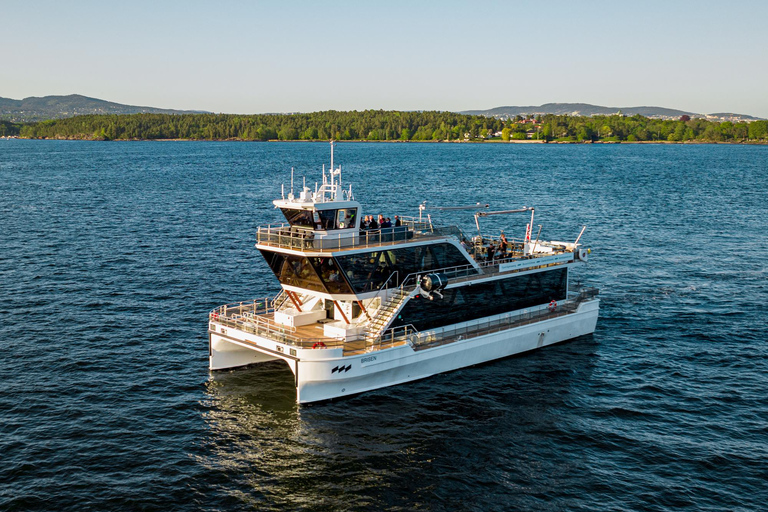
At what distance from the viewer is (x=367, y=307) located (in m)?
32.9

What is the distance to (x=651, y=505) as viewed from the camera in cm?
2278

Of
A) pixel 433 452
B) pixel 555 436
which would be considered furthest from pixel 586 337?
pixel 433 452

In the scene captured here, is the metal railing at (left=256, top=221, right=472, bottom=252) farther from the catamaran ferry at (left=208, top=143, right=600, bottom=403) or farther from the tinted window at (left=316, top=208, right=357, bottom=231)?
the tinted window at (left=316, top=208, right=357, bottom=231)

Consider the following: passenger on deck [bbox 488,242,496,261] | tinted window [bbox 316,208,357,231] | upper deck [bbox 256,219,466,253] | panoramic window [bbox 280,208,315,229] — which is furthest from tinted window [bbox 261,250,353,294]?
passenger on deck [bbox 488,242,496,261]

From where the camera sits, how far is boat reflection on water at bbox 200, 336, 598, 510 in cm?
2358

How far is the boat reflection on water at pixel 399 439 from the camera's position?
928 inches

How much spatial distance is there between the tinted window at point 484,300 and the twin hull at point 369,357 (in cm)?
148

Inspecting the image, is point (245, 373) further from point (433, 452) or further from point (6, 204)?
point (6, 204)

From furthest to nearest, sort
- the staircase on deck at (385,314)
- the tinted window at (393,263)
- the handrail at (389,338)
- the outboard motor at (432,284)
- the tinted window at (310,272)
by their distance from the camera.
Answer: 1. the outboard motor at (432,284)
2. the tinted window at (393,263)
3. the staircase on deck at (385,314)
4. the tinted window at (310,272)
5. the handrail at (389,338)

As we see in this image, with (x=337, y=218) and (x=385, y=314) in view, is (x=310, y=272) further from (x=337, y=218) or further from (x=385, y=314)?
(x=385, y=314)

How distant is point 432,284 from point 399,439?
26.3 ft

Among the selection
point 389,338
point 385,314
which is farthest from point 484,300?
point 389,338

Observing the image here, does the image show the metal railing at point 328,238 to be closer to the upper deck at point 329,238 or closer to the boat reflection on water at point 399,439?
the upper deck at point 329,238

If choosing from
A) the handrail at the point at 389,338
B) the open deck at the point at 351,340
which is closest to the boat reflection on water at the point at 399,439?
the open deck at the point at 351,340
